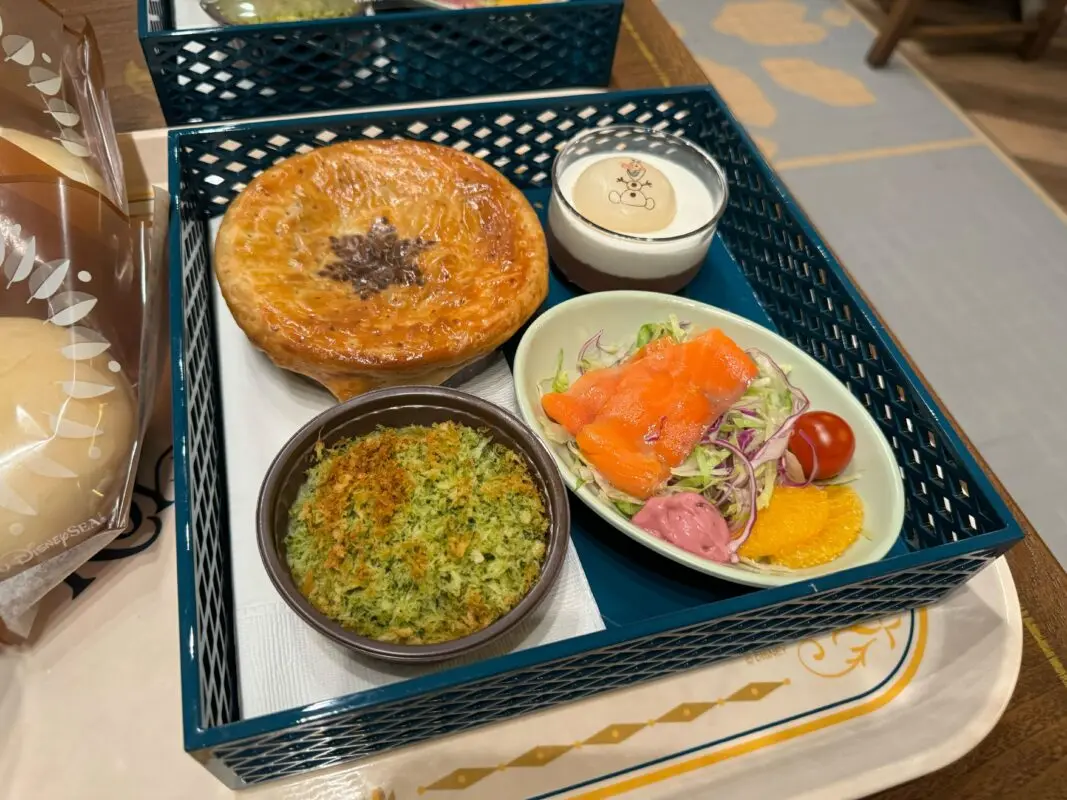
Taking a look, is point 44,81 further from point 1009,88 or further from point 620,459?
point 1009,88

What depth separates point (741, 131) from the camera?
1635mm

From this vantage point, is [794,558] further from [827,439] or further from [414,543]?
[414,543]

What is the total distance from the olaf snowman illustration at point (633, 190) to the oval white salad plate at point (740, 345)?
0.64 feet

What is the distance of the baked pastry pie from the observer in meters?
1.23

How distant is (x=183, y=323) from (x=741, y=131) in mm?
1219

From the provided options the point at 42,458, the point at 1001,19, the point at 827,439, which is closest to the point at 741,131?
the point at 827,439

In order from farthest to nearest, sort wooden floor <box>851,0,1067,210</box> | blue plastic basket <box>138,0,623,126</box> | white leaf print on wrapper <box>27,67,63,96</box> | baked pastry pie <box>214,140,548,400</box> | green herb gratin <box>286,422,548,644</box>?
wooden floor <box>851,0,1067,210</box>, blue plastic basket <box>138,0,623,126</box>, white leaf print on wrapper <box>27,67,63,96</box>, baked pastry pie <box>214,140,548,400</box>, green herb gratin <box>286,422,548,644</box>

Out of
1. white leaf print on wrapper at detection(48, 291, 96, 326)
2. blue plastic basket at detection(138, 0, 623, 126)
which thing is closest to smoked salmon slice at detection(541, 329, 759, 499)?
white leaf print on wrapper at detection(48, 291, 96, 326)

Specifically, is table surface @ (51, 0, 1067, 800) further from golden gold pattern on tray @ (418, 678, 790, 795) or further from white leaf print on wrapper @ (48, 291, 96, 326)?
white leaf print on wrapper @ (48, 291, 96, 326)

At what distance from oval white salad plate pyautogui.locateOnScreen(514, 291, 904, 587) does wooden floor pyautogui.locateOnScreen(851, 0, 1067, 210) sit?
2624mm

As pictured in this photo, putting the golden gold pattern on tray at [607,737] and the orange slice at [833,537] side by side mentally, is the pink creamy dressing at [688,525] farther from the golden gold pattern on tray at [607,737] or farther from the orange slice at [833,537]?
the golden gold pattern on tray at [607,737]

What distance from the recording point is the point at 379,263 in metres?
1.43

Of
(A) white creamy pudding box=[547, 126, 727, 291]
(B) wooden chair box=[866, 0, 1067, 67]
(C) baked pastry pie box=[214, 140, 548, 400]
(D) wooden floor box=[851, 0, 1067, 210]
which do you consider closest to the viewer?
(C) baked pastry pie box=[214, 140, 548, 400]

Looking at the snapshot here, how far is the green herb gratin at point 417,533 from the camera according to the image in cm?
100
